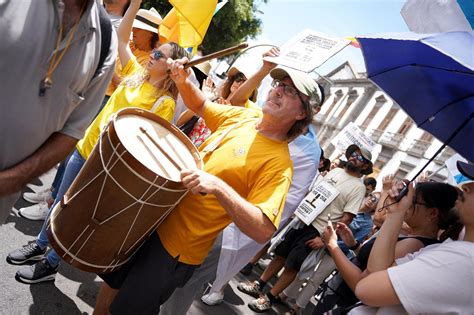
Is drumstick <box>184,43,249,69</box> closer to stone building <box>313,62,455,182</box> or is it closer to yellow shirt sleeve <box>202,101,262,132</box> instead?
yellow shirt sleeve <box>202,101,262,132</box>

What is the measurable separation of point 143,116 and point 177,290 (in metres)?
1.09

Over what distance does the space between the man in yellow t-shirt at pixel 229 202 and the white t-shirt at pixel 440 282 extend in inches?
25.1

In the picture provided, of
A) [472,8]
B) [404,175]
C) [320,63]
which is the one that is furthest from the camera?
[404,175]

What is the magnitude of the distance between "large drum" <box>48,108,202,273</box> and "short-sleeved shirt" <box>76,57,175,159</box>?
689 millimetres

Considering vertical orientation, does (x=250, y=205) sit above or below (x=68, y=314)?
above

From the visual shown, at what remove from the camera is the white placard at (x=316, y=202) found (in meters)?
4.28

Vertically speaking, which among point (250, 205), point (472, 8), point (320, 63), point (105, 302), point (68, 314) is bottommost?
point (68, 314)

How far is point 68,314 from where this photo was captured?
8.59ft

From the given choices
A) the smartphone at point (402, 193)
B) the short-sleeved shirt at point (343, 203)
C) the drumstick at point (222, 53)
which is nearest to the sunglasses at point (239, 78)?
the drumstick at point (222, 53)

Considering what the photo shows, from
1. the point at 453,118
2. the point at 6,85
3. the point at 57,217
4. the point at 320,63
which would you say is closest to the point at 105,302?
the point at 57,217

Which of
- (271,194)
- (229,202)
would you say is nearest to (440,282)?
(271,194)

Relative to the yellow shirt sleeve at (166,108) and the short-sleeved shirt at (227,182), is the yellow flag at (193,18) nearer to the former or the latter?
the yellow shirt sleeve at (166,108)

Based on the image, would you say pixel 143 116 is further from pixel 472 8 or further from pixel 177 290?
pixel 472 8

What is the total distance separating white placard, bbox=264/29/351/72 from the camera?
1972mm
